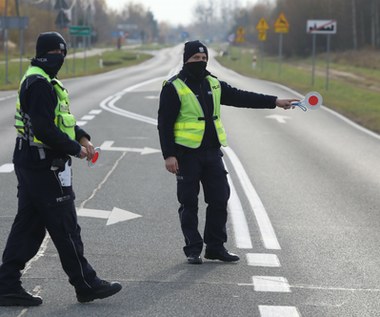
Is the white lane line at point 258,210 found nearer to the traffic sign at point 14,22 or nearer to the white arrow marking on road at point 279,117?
the white arrow marking on road at point 279,117

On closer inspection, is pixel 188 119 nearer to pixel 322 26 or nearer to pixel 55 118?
pixel 55 118

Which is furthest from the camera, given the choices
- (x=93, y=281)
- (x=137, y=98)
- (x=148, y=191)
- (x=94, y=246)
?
(x=137, y=98)

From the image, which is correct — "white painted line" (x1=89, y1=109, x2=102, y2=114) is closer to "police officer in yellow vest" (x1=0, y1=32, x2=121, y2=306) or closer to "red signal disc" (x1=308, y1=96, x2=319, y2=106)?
"red signal disc" (x1=308, y1=96, x2=319, y2=106)

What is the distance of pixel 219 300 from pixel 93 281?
0.82 meters

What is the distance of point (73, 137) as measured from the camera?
6.00m

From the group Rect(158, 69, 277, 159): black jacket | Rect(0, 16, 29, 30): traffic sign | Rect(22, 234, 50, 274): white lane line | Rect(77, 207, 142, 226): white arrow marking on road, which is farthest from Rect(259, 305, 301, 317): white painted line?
Rect(0, 16, 29, 30): traffic sign

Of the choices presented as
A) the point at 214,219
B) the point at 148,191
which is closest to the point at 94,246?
the point at 214,219

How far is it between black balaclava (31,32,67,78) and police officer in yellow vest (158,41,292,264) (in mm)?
1521

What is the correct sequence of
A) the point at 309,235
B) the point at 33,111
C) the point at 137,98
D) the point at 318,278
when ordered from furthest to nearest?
1. the point at 137,98
2. the point at 309,235
3. the point at 318,278
4. the point at 33,111

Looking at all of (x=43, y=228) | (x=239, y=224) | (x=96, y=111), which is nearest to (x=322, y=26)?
(x=96, y=111)

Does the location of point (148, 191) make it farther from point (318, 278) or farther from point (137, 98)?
point (137, 98)

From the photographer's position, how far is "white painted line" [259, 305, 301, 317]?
580cm

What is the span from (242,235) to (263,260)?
1.04 meters

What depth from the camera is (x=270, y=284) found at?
6.61m
